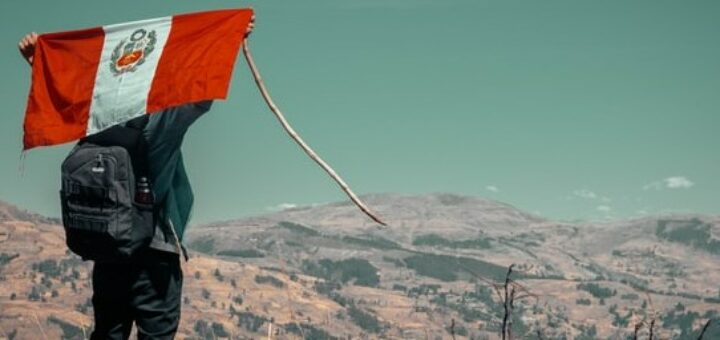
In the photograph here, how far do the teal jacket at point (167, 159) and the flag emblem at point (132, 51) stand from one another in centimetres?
62

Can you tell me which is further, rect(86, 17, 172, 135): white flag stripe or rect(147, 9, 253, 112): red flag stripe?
rect(86, 17, 172, 135): white flag stripe

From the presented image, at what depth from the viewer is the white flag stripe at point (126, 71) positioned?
5773 millimetres

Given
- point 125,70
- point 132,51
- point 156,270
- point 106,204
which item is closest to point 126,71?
point 125,70

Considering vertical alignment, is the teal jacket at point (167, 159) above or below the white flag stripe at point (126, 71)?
below

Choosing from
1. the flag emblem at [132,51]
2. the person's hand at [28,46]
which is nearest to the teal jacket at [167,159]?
the flag emblem at [132,51]

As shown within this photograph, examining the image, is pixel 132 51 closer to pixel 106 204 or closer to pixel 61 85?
pixel 61 85

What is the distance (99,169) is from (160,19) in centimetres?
155

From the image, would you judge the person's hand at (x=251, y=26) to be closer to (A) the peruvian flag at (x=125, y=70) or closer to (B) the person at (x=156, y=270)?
(A) the peruvian flag at (x=125, y=70)

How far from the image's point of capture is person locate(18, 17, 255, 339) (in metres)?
5.56

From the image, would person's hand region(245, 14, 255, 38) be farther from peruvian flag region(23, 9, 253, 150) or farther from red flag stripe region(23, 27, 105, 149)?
red flag stripe region(23, 27, 105, 149)

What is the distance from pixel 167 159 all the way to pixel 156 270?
805 millimetres

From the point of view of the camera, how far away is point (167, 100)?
5637mm

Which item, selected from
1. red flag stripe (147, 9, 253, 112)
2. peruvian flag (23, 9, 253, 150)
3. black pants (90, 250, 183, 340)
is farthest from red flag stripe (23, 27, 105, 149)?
black pants (90, 250, 183, 340)

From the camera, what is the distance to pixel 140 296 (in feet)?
18.2
